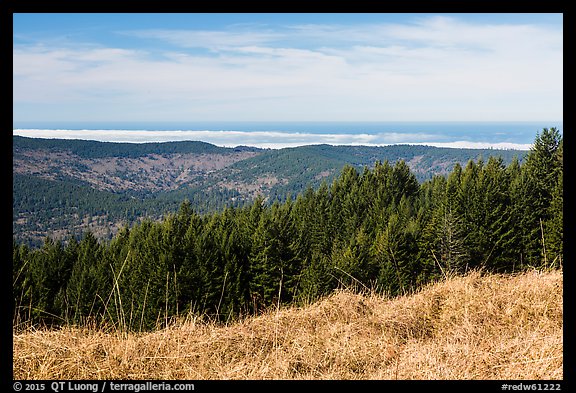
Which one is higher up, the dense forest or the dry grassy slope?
the dry grassy slope

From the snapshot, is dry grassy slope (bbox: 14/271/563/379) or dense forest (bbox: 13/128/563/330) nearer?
dry grassy slope (bbox: 14/271/563/379)

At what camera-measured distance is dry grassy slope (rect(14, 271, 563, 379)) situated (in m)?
3.86

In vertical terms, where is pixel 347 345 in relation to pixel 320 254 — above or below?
above

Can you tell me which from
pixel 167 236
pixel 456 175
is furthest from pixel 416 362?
pixel 456 175

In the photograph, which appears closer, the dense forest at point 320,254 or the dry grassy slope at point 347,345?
the dry grassy slope at point 347,345

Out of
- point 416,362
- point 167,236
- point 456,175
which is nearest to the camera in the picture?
point 416,362

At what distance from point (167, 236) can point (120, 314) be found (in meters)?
37.7

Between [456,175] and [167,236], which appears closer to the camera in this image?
[167,236]

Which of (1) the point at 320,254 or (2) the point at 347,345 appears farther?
(1) the point at 320,254

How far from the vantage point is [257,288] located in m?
43.9

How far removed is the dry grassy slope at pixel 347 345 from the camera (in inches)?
152

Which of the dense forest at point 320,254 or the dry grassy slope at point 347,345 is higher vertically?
the dry grassy slope at point 347,345

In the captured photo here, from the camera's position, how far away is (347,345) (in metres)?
4.60
